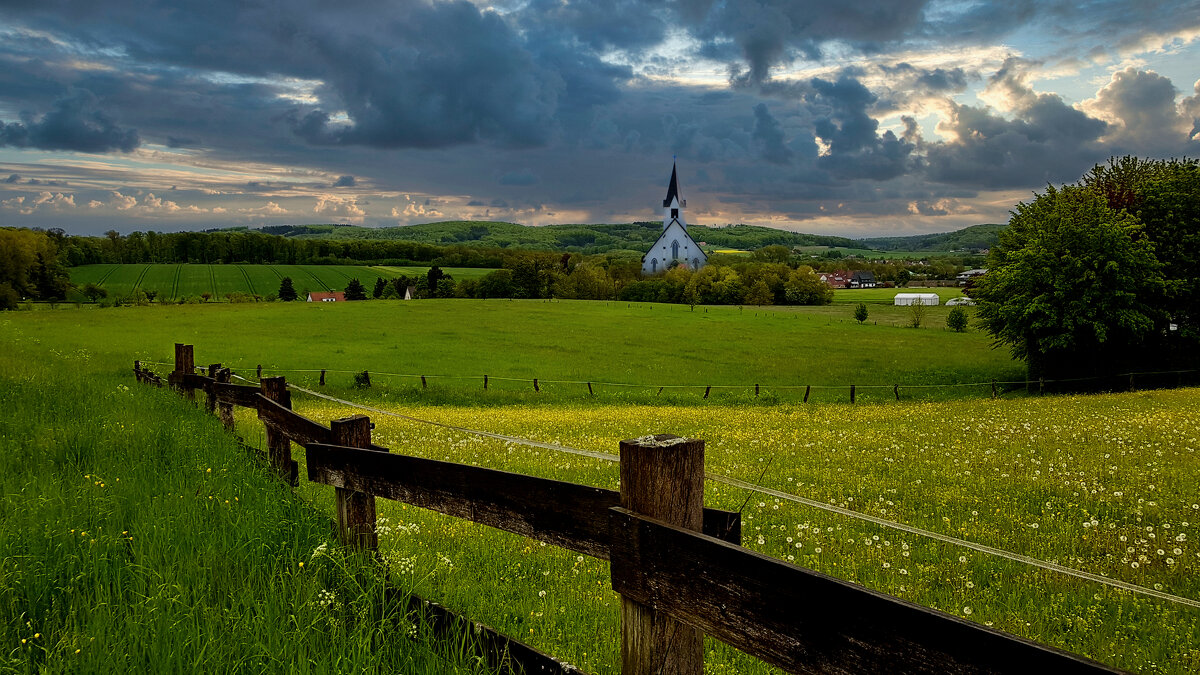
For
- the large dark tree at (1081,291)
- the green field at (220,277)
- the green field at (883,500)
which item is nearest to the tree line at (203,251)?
the green field at (220,277)

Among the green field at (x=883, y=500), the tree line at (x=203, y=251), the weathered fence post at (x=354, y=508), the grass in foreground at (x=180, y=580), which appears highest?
the tree line at (x=203, y=251)

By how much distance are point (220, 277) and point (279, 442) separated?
16415cm

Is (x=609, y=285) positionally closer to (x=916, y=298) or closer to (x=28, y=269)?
(x=916, y=298)

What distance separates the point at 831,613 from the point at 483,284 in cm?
13905

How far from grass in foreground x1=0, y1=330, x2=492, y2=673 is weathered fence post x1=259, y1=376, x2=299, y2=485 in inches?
9.7

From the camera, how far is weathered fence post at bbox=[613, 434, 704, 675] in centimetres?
290

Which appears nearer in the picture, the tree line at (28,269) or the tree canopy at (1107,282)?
the tree canopy at (1107,282)

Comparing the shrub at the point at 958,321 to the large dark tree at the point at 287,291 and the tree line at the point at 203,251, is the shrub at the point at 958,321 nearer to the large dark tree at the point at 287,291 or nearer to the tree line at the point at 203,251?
the large dark tree at the point at 287,291

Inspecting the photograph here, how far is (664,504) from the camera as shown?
2.91 m

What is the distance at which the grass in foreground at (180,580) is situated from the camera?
3684 mm

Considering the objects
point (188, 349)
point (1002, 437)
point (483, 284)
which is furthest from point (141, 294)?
point (1002, 437)

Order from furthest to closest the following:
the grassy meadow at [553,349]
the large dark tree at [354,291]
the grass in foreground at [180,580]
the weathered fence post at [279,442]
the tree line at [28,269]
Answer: the large dark tree at [354,291], the tree line at [28,269], the grassy meadow at [553,349], the weathered fence post at [279,442], the grass in foreground at [180,580]

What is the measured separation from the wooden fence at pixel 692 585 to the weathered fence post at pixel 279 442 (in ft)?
9.67

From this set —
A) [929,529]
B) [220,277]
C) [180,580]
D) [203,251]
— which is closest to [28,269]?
[220,277]
